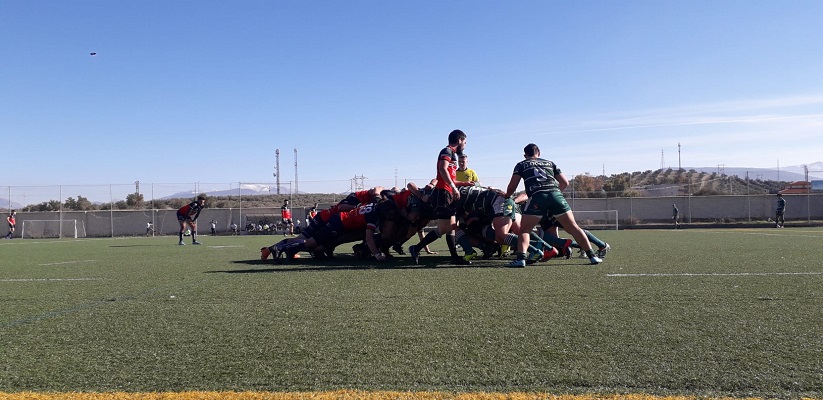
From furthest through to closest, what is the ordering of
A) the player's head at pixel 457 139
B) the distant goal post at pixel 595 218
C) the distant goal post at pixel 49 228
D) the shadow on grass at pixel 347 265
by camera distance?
1. the distant goal post at pixel 49 228
2. the distant goal post at pixel 595 218
3. the player's head at pixel 457 139
4. the shadow on grass at pixel 347 265

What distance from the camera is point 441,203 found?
26.5ft

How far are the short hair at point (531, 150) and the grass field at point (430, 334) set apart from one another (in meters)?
2.14

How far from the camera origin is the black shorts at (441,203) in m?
8.02

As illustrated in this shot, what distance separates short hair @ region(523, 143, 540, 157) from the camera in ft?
26.1

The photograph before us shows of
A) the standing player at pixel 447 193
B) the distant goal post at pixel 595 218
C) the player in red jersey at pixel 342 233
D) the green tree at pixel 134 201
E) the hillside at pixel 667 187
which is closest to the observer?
the standing player at pixel 447 193

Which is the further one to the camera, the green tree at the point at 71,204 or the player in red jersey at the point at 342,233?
the green tree at the point at 71,204

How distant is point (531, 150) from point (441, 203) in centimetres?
137

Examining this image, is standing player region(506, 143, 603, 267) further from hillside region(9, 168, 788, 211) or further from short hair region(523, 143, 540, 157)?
hillside region(9, 168, 788, 211)

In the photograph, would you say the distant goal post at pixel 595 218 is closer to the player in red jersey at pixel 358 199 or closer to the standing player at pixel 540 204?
the player in red jersey at pixel 358 199

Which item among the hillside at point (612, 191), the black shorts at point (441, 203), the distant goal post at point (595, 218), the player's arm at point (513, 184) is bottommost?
the distant goal post at point (595, 218)

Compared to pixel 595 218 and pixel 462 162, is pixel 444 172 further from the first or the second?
pixel 595 218

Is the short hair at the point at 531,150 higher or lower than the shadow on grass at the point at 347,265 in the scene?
higher

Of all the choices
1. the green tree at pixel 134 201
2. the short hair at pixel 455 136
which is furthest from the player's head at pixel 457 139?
the green tree at pixel 134 201

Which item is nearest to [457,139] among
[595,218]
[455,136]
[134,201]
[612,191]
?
[455,136]
